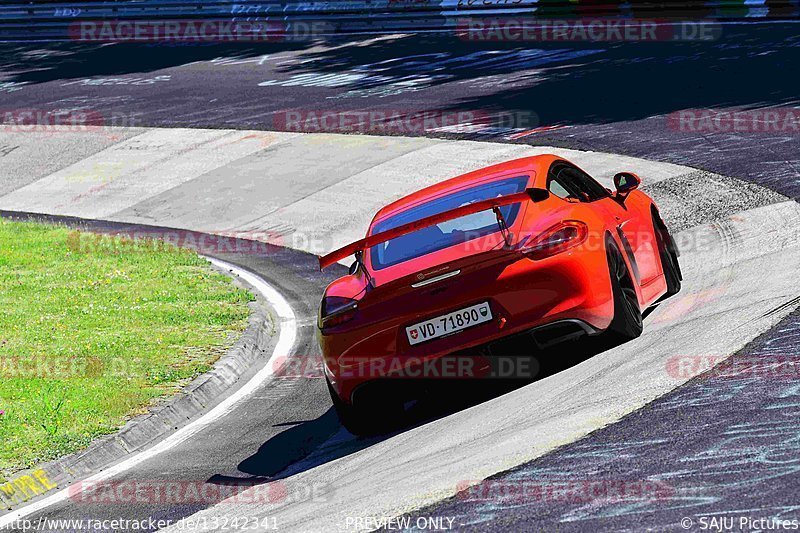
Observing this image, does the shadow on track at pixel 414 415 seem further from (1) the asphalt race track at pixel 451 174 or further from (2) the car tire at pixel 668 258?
(2) the car tire at pixel 668 258

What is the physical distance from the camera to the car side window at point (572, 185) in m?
9.09

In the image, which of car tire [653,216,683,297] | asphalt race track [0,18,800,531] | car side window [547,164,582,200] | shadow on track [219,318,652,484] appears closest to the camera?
asphalt race track [0,18,800,531]

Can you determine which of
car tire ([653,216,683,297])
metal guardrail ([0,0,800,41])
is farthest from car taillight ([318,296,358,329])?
metal guardrail ([0,0,800,41])

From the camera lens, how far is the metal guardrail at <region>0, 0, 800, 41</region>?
24.6 metres

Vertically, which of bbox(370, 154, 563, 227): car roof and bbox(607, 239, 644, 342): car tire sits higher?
bbox(370, 154, 563, 227): car roof

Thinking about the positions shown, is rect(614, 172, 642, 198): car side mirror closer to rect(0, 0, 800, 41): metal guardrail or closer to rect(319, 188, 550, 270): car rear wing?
rect(319, 188, 550, 270): car rear wing

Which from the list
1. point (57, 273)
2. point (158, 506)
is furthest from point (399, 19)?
point (158, 506)

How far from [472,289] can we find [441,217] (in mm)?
523

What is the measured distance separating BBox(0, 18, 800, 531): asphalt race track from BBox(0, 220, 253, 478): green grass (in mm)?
713

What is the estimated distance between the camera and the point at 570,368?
28.1ft

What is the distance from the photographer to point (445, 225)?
28.6ft

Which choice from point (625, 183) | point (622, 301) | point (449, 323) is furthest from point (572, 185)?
point (449, 323)

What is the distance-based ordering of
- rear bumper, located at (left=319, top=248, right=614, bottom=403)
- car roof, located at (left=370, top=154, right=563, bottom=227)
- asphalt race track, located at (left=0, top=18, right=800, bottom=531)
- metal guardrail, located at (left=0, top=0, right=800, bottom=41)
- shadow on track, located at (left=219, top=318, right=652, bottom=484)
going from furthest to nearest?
metal guardrail, located at (left=0, top=0, right=800, bottom=41), car roof, located at (left=370, top=154, right=563, bottom=227), shadow on track, located at (left=219, top=318, right=652, bottom=484), rear bumper, located at (left=319, top=248, right=614, bottom=403), asphalt race track, located at (left=0, top=18, right=800, bottom=531)

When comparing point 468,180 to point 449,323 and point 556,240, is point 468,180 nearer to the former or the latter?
point 556,240
